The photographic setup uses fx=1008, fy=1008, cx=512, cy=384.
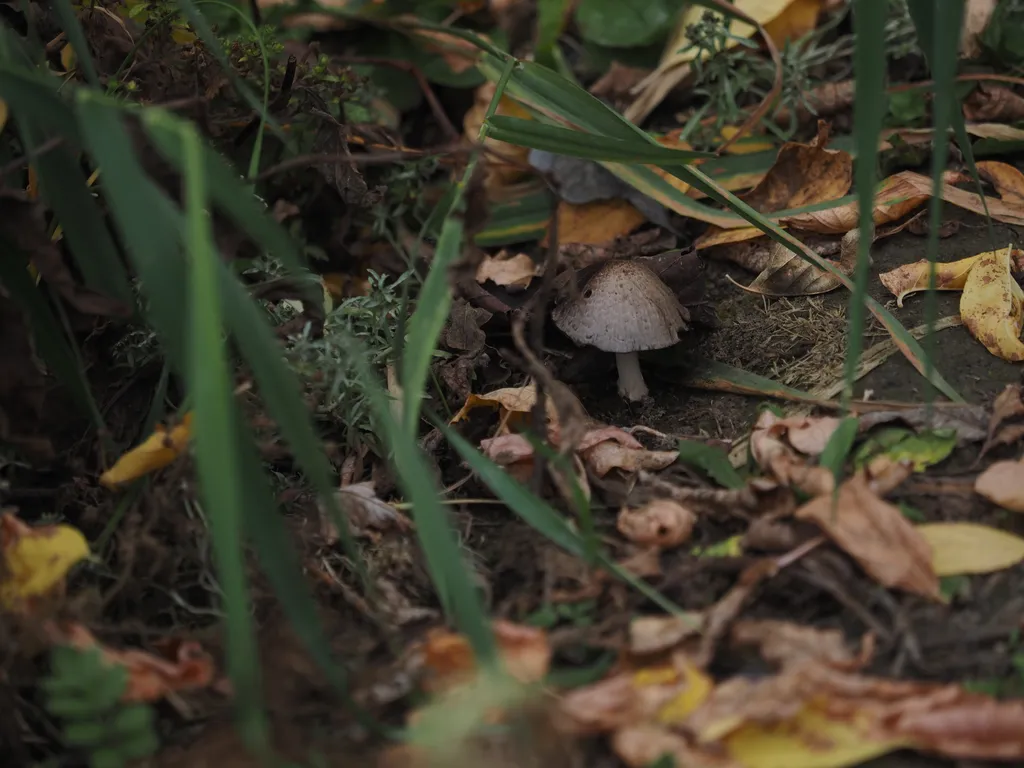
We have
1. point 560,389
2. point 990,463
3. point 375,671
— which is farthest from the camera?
point 990,463

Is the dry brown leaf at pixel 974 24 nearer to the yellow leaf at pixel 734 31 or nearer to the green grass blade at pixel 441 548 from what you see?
the yellow leaf at pixel 734 31

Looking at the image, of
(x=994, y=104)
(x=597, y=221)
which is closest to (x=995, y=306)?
(x=994, y=104)

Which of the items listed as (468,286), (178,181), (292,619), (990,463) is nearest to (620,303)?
(468,286)

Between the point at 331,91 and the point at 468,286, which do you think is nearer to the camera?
the point at 468,286

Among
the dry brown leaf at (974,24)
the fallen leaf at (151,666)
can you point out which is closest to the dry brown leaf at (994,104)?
the dry brown leaf at (974,24)

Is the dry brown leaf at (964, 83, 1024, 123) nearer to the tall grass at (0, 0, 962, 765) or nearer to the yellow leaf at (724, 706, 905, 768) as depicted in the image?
the tall grass at (0, 0, 962, 765)

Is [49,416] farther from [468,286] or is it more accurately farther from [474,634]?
[474,634]

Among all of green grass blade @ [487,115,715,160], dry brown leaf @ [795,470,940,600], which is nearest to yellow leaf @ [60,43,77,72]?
green grass blade @ [487,115,715,160]
